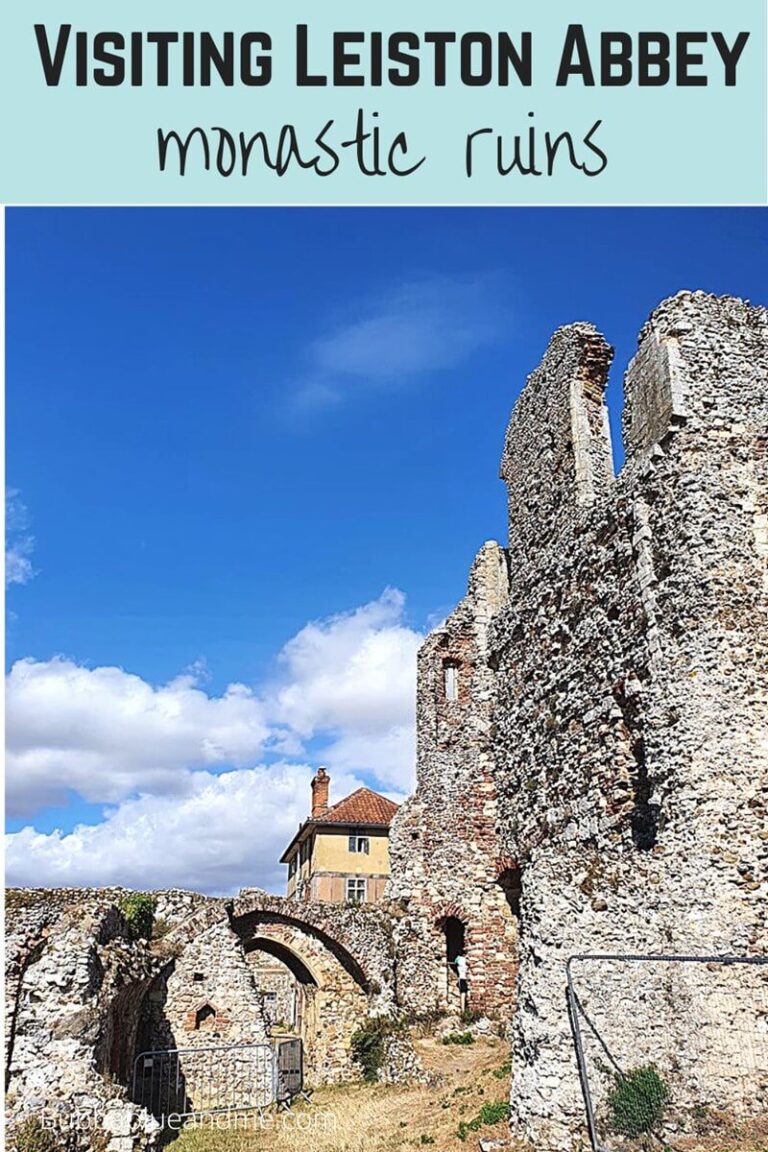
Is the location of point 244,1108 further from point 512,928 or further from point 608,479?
point 608,479

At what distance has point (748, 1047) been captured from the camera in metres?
8.36

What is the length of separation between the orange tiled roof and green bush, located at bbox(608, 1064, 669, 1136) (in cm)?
3470

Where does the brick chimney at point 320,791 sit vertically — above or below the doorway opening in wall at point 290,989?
above

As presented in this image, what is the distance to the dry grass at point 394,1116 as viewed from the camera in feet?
38.8

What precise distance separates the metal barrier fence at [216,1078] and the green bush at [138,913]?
91.2 inches

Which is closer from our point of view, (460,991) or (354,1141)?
(354,1141)

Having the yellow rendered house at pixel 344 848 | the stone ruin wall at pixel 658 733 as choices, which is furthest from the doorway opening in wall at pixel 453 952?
the yellow rendered house at pixel 344 848

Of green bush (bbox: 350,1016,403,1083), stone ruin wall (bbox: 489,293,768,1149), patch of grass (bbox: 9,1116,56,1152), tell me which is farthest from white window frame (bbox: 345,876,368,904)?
patch of grass (bbox: 9,1116,56,1152)

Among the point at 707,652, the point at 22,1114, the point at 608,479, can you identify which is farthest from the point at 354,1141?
the point at 608,479

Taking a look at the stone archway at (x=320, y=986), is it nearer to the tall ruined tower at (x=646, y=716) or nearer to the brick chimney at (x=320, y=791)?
the tall ruined tower at (x=646, y=716)

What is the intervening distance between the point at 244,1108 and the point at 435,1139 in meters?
8.05

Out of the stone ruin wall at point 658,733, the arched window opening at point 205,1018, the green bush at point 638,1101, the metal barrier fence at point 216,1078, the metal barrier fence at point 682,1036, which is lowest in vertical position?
the metal barrier fence at point 216,1078

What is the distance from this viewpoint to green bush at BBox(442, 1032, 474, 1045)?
733 inches

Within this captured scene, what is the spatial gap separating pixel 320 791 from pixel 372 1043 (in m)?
24.9
